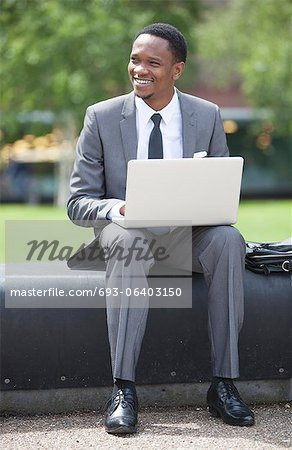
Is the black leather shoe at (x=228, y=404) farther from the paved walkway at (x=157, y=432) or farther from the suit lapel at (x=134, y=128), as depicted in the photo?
the suit lapel at (x=134, y=128)

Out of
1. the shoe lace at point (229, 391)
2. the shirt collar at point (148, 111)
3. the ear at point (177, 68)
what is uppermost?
the ear at point (177, 68)

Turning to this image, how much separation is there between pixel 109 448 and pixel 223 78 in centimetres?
2648

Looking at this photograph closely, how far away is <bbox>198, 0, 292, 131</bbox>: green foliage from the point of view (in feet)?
84.5

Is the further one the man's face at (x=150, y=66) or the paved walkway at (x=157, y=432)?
the man's face at (x=150, y=66)

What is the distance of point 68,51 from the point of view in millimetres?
23000

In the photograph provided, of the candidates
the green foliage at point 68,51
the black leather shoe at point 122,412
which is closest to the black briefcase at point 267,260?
the black leather shoe at point 122,412

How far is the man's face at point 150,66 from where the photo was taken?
4.50 m

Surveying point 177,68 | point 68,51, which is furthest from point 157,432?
point 68,51

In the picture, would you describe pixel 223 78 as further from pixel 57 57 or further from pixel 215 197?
pixel 215 197

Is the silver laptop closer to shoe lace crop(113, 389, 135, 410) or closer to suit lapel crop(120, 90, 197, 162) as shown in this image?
suit lapel crop(120, 90, 197, 162)

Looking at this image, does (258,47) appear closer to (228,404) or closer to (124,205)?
(124,205)

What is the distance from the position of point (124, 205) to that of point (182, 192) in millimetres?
292

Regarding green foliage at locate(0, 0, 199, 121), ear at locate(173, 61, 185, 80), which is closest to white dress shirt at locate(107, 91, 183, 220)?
ear at locate(173, 61, 185, 80)

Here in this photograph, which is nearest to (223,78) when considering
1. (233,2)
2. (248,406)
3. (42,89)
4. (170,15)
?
(233,2)
